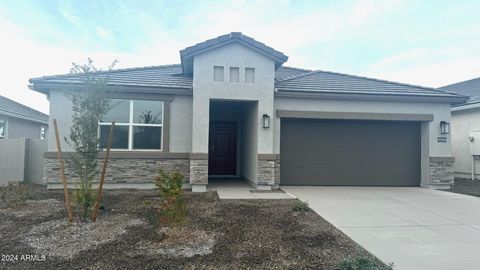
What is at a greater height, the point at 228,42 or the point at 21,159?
the point at 228,42

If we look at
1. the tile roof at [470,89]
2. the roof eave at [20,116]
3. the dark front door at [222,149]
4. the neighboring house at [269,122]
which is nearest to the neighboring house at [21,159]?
the neighboring house at [269,122]

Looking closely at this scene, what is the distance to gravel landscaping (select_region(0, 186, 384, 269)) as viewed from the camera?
3627 mm

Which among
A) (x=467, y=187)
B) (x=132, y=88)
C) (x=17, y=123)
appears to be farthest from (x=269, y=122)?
(x=17, y=123)

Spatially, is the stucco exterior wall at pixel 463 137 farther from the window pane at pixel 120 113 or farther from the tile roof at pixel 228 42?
the window pane at pixel 120 113

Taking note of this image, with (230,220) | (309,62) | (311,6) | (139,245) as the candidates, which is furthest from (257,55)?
(309,62)

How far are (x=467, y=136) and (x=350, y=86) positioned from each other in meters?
7.29

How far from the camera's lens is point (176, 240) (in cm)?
436

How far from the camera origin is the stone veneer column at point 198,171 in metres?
8.52

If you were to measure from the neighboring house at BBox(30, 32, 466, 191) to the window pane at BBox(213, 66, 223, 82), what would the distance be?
33 mm

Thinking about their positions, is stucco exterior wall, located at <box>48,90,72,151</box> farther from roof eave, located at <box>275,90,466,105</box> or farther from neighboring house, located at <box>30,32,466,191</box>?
roof eave, located at <box>275,90,466,105</box>

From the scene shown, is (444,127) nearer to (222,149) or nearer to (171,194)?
(222,149)

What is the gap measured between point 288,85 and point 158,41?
7724mm

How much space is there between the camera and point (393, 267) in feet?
11.5

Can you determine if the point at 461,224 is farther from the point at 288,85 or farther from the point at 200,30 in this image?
the point at 200,30
